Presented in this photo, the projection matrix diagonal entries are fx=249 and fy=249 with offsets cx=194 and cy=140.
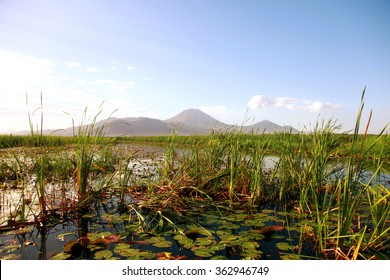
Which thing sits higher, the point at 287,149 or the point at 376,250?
the point at 287,149

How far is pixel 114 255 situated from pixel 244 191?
2395mm

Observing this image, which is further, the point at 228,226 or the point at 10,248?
the point at 228,226

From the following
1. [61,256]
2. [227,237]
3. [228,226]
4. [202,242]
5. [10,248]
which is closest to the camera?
[61,256]

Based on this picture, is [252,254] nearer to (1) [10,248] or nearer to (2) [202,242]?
(2) [202,242]

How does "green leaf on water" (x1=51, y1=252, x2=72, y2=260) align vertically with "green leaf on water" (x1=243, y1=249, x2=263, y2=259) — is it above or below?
below

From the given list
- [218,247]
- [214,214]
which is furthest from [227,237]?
[214,214]

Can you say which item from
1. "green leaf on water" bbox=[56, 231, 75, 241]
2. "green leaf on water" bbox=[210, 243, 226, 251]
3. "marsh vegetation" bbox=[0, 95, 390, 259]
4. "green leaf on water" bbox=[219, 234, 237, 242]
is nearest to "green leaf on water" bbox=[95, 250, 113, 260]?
"marsh vegetation" bbox=[0, 95, 390, 259]

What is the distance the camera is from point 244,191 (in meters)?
4.10

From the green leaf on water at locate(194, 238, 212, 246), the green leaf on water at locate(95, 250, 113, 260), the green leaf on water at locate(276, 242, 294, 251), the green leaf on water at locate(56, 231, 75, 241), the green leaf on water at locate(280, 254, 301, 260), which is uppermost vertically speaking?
the green leaf on water at locate(276, 242, 294, 251)

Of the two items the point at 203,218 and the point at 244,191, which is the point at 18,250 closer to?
the point at 203,218

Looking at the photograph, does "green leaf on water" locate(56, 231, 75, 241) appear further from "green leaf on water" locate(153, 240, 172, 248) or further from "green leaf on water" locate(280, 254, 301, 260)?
"green leaf on water" locate(280, 254, 301, 260)

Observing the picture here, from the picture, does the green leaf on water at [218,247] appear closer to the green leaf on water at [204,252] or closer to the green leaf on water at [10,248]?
the green leaf on water at [204,252]
